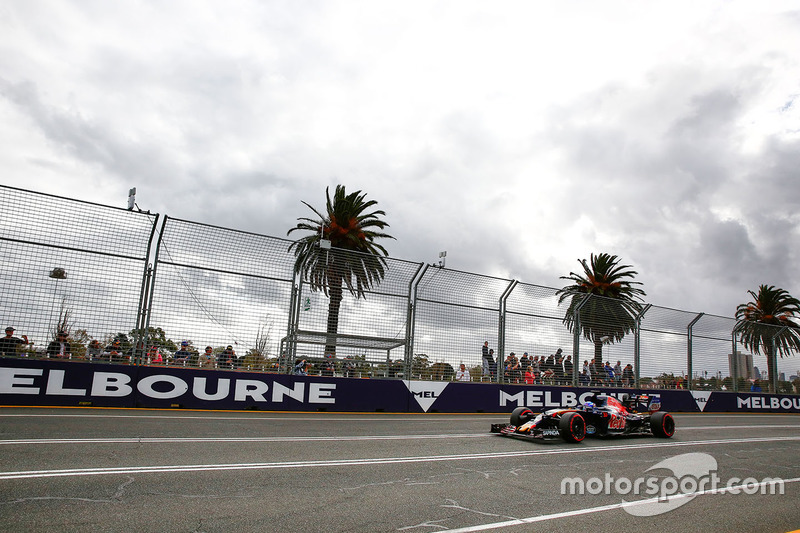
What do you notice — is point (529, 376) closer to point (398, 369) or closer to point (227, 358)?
point (398, 369)

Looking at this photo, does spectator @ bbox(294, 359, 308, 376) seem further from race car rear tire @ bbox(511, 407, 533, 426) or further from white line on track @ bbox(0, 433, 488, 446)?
race car rear tire @ bbox(511, 407, 533, 426)

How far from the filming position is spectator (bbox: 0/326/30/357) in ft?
34.7

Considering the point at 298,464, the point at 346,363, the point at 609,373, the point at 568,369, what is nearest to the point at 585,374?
the point at 568,369

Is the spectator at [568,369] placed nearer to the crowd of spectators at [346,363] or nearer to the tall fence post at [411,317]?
the crowd of spectators at [346,363]

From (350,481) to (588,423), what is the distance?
6.54 metres

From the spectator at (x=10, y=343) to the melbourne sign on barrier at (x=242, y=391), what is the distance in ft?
0.67

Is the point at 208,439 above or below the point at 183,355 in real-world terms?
below

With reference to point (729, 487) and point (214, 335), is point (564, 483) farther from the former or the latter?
point (214, 335)

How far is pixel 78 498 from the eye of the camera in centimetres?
440

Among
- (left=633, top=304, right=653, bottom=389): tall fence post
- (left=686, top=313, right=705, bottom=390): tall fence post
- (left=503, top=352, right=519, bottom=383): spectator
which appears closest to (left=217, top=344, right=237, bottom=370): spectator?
(left=503, top=352, right=519, bottom=383): spectator

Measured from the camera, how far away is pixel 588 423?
10609 millimetres

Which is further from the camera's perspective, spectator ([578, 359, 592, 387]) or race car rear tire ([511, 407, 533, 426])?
spectator ([578, 359, 592, 387])

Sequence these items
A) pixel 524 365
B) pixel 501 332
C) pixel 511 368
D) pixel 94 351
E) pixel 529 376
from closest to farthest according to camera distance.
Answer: pixel 94 351, pixel 501 332, pixel 511 368, pixel 524 365, pixel 529 376

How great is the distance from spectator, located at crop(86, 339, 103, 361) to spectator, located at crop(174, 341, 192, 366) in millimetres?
1523
